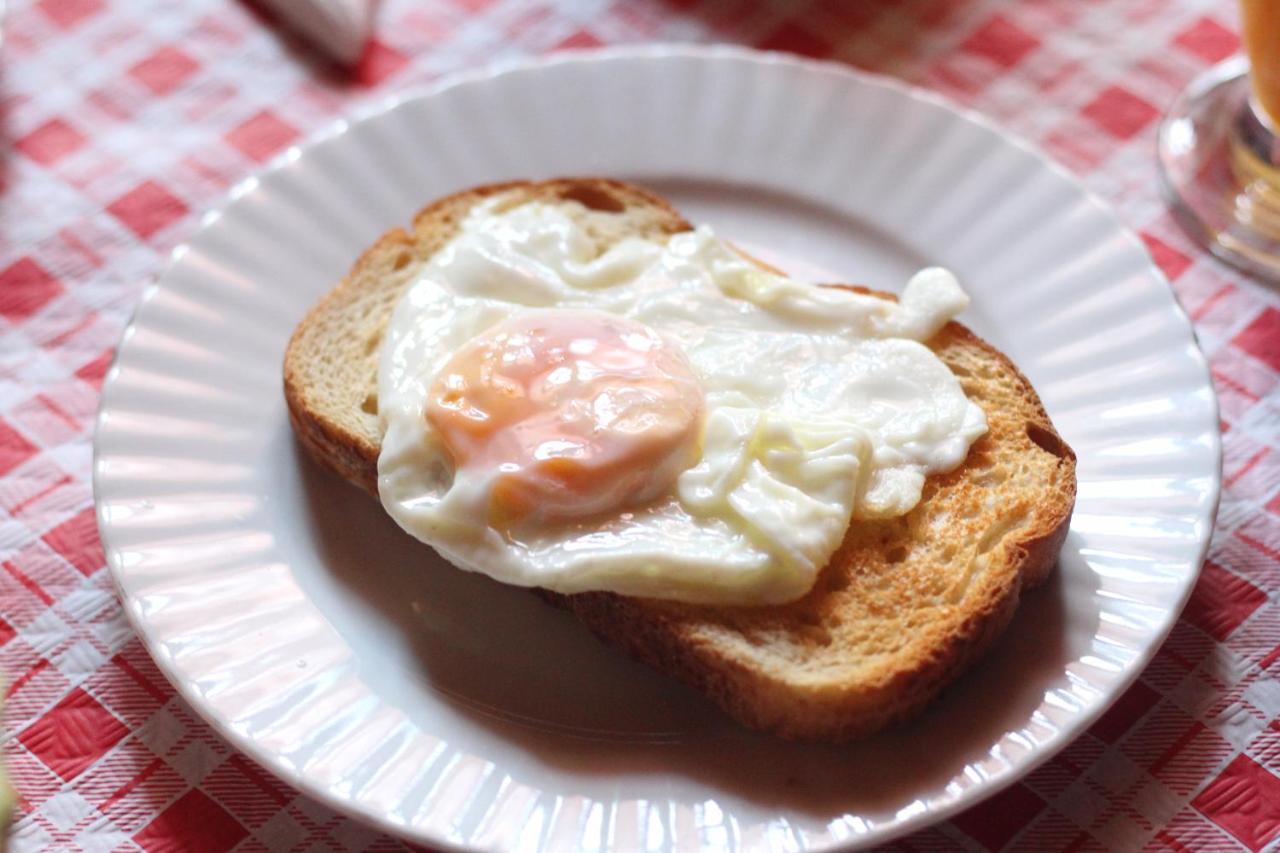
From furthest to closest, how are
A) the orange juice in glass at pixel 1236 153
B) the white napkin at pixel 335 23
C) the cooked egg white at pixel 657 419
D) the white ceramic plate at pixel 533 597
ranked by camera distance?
1. the white napkin at pixel 335 23
2. the orange juice in glass at pixel 1236 153
3. the cooked egg white at pixel 657 419
4. the white ceramic plate at pixel 533 597

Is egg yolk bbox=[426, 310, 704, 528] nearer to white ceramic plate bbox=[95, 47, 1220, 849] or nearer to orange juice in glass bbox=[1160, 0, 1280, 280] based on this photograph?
white ceramic plate bbox=[95, 47, 1220, 849]

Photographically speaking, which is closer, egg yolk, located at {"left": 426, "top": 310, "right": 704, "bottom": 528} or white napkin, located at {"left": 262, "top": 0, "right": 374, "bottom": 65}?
egg yolk, located at {"left": 426, "top": 310, "right": 704, "bottom": 528}

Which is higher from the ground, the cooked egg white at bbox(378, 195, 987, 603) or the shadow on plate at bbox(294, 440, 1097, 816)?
the cooked egg white at bbox(378, 195, 987, 603)

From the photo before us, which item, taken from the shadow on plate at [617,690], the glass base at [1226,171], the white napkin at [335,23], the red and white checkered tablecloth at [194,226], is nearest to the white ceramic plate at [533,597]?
the shadow on plate at [617,690]

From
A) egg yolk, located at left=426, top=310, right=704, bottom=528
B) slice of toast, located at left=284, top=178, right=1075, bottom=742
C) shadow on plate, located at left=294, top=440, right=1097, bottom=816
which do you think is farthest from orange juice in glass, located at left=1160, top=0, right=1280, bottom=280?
egg yolk, located at left=426, top=310, right=704, bottom=528

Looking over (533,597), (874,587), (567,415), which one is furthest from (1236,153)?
(533,597)

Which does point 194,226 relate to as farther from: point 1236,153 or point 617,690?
point 1236,153

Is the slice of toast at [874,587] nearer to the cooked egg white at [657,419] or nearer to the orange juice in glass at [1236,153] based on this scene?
the cooked egg white at [657,419]
